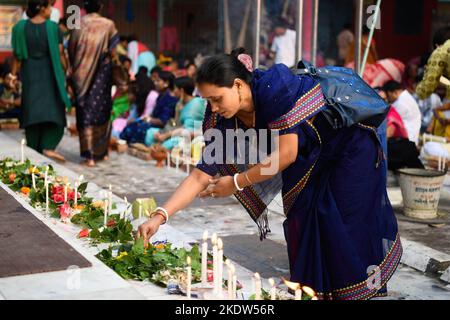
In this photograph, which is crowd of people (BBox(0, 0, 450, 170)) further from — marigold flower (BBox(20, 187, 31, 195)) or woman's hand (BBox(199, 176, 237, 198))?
woman's hand (BBox(199, 176, 237, 198))

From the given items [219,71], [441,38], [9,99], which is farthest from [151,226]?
[9,99]

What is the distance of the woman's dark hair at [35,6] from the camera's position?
27.7 ft

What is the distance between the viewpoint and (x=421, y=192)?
21.1 feet

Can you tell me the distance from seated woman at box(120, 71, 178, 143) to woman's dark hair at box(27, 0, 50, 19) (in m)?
1.93

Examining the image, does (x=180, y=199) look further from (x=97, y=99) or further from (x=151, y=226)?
(x=97, y=99)

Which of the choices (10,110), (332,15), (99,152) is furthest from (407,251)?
(332,15)

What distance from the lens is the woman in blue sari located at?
12.8ft

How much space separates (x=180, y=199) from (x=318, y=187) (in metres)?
0.72

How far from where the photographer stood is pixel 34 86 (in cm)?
873

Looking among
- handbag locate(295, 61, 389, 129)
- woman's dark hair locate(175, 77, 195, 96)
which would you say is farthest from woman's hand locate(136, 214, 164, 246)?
woman's dark hair locate(175, 77, 195, 96)

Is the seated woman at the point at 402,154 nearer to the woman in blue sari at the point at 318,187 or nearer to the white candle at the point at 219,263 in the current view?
the woman in blue sari at the point at 318,187

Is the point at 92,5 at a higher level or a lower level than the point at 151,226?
higher
